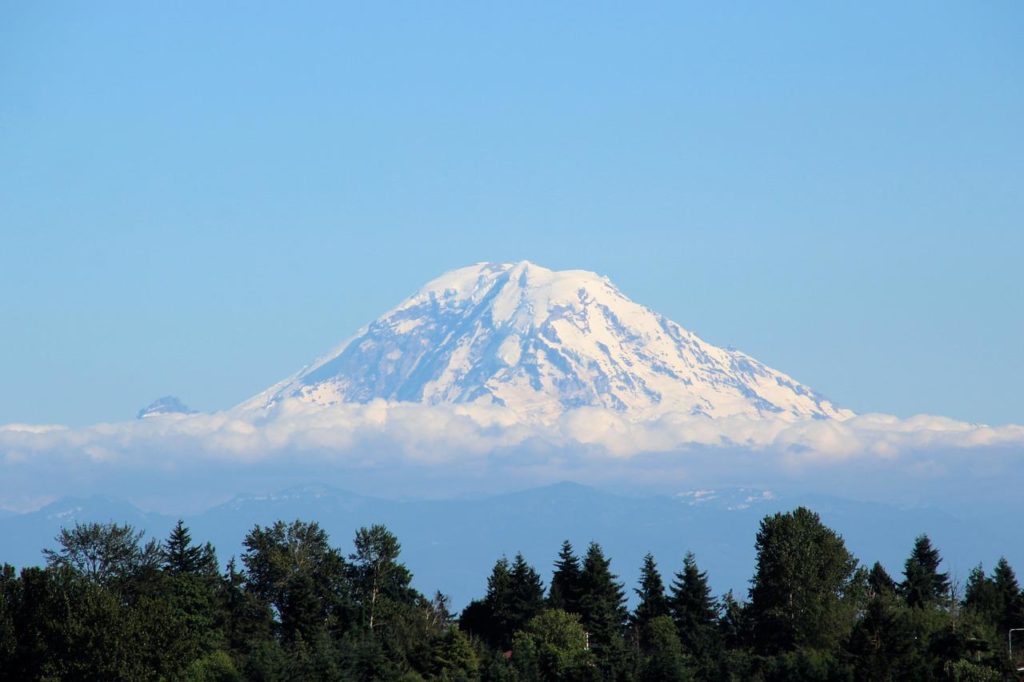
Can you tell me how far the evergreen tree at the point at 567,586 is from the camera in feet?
487

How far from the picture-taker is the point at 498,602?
15050 centimetres

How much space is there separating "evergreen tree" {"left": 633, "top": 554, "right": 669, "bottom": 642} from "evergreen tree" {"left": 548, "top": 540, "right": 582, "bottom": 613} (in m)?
4.96

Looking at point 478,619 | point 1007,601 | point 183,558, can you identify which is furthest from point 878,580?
point 183,558

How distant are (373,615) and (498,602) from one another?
33.6ft

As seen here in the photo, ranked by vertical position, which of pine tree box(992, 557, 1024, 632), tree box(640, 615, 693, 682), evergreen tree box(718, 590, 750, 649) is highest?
pine tree box(992, 557, 1024, 632)

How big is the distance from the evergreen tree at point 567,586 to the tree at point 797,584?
16.7 metres

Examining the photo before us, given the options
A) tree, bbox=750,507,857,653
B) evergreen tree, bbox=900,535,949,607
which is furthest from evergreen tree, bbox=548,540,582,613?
evergreen tree, bbox=900,535,949,607

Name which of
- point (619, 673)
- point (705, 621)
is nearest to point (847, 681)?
point (619, 673)

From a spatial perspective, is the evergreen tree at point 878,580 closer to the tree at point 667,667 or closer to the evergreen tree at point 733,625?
the evergreen tree at point 733,625

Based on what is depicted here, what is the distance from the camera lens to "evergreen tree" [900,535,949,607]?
149 meters

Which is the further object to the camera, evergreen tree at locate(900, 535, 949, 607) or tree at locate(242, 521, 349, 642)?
evergreen tree at locate(900, 535, 949, 607)

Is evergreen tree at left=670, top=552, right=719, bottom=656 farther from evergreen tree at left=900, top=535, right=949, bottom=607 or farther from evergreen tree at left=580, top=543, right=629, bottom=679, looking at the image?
evergreen tree at left=900, top=535, right=949, bottom=607

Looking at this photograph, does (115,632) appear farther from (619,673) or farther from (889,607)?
(889,607)

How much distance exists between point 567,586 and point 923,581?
29718 mm
